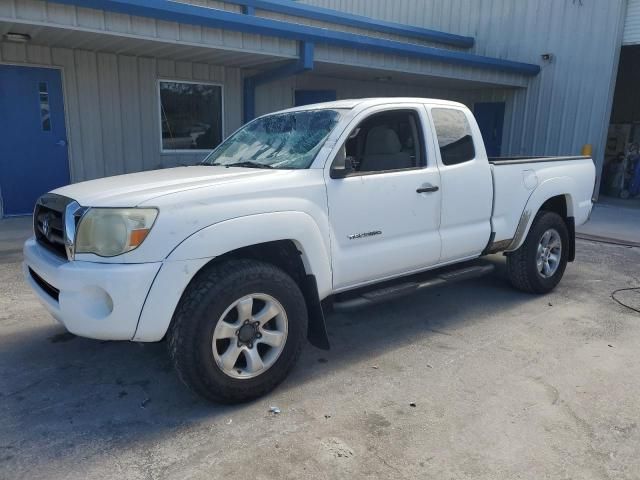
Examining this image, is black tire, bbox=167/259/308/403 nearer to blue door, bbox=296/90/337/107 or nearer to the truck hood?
the truck hood

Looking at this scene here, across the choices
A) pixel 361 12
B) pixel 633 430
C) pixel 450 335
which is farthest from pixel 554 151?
pixel 633 430

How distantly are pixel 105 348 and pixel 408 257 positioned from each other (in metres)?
2.45

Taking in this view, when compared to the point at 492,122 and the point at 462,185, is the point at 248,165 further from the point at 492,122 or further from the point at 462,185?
the point at 492,122

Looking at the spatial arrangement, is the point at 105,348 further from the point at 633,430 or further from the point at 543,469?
the point at 633,430

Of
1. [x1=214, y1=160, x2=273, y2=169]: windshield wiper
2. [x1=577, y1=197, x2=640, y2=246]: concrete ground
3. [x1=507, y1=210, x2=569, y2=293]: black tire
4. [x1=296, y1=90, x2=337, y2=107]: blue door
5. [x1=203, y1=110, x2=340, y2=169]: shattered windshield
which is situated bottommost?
[x1=577, y1=197, x2=640, y2=246]: concrete ground

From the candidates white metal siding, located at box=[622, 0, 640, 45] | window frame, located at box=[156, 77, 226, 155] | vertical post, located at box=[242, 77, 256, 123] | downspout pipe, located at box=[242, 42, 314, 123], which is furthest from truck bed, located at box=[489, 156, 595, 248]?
white metal siding, located at box=[622, 0, 640, 45]

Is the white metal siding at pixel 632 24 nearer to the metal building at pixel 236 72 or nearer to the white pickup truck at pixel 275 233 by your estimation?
the metal building at pixel 236 72

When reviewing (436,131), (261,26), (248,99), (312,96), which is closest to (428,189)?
(436,131)

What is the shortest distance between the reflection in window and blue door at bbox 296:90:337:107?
569 centimetres

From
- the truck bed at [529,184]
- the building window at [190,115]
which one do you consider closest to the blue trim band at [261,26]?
the building window at [190,115]

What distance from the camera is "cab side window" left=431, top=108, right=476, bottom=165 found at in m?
4.23

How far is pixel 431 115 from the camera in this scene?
4223 millimetres

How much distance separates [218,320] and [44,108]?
7.55 m

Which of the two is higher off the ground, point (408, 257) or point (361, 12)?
point (361, 12)
